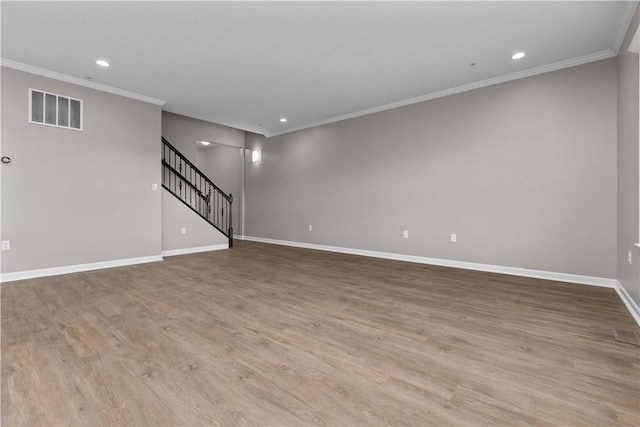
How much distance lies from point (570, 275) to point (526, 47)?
9.22ft

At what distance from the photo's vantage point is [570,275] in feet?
12.2

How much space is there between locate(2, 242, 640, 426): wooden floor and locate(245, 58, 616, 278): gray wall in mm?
734

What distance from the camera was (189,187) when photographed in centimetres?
700

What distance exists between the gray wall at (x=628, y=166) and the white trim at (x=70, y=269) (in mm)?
6186

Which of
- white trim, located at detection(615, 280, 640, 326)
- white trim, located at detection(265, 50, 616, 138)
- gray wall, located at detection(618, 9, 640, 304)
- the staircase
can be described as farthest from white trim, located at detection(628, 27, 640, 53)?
the staircase

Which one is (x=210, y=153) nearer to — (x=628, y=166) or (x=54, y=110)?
(x=54, y=110)

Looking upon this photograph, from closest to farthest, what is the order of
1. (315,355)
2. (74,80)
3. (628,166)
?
(315,355) < (628,166) < (74,80)

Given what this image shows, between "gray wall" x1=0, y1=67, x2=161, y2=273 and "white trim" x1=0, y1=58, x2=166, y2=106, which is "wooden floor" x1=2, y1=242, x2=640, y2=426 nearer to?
"gray wall" x1=0, y1=67, x2=161, y2=273

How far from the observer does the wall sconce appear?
25.3 ft

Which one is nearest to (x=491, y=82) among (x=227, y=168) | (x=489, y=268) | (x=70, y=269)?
(x=489, y=268)

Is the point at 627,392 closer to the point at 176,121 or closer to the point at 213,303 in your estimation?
the point at 213,303

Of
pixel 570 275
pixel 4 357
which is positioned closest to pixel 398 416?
pixel 4 357

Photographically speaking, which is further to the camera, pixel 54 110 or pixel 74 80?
pixel 74 80

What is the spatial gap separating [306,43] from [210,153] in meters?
6.58
